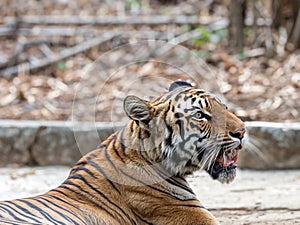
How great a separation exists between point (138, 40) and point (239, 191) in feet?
14.7

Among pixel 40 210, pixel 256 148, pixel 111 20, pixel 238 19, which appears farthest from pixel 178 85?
pixel 111 20

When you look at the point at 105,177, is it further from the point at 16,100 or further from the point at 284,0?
the point at 284,0

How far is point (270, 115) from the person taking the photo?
7.56 meters

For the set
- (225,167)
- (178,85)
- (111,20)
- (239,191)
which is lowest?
(239,191)

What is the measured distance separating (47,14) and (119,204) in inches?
308

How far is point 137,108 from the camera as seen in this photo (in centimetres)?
394

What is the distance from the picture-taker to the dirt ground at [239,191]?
200 inches

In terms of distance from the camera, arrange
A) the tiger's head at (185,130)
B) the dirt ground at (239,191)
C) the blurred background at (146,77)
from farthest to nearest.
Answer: the blurred background at (146,77) < the dirt ground at (239,191) < the tiger's head at (185,130)

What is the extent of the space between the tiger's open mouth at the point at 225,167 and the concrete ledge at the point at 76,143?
2401mm

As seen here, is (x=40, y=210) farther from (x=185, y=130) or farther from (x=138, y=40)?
(x=138, y=40)

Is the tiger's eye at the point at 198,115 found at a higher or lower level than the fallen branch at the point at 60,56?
higher

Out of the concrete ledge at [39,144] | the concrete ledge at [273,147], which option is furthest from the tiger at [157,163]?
the concrete ledge at [39,144]

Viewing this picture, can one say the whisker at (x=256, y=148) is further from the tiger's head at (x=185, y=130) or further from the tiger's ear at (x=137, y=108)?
the tiger's ear at (x=137, y=108)

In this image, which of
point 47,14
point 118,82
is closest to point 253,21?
point 118,82
